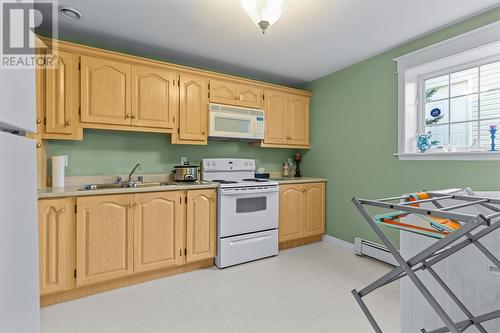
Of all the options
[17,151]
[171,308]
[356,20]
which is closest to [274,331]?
[171,308]

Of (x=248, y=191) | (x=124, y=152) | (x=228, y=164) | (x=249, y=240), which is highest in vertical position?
(x=124, y=152)

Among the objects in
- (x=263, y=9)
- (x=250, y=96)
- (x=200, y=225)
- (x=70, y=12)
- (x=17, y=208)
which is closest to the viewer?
(x=17, y=208)

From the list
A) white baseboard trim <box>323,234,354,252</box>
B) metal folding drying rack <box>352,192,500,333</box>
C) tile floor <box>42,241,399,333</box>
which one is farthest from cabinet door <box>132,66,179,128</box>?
white baseboard trim <box>323,234,354,252</box>

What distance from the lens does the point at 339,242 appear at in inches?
132

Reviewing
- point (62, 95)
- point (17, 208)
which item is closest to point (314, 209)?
point (62, 95)

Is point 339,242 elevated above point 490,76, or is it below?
below

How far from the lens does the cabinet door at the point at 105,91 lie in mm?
2316

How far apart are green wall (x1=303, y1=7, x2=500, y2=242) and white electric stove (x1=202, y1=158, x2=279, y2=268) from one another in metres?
0.97

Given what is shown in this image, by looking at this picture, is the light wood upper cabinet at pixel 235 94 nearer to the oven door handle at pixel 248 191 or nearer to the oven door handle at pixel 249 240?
the oven door handle at pixel 248 191

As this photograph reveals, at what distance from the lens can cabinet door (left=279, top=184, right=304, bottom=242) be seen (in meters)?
3.22

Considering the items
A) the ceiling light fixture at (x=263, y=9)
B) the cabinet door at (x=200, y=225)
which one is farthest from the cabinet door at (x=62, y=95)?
the ceiling light fixture at (x=263, y=9)

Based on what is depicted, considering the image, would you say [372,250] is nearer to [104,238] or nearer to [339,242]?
[339,242]

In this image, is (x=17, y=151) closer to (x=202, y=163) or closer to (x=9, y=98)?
(x=9, y=98)

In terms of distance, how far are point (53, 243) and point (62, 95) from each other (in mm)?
1267
